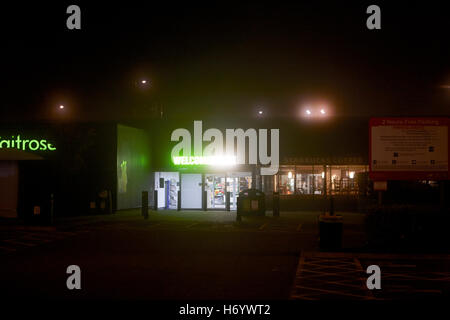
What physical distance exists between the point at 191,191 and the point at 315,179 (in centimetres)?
738

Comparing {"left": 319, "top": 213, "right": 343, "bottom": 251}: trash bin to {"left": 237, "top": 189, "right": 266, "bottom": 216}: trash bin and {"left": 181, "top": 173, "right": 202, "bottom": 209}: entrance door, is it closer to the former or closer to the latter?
{"left": 237, "top": 189, "right": 266, "bottom": 216}: trash bin

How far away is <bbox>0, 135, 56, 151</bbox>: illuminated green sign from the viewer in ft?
96.6

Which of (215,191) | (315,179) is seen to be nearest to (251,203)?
(215,191)

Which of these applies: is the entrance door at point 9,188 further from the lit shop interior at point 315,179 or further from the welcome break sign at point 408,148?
the welcome break sign at point 408,148

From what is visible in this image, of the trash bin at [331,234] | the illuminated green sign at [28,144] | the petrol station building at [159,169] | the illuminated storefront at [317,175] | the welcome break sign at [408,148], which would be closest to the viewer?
the trash bin at [331,234]

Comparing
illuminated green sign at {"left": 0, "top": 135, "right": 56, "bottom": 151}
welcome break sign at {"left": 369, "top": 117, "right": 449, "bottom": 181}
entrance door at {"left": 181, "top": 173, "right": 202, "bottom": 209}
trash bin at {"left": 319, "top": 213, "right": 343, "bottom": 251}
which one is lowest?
trash bin at {"left": 319, "top": 213, "right": 343, "bottom": 251}

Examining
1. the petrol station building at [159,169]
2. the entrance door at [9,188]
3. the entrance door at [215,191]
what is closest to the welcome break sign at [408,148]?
the petrol station building at [159,169]

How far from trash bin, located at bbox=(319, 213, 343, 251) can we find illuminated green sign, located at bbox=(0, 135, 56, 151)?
63.4 feet

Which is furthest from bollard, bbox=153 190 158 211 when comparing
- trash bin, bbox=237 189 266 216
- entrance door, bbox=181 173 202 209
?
trash bin, bbox=237 189 266 216

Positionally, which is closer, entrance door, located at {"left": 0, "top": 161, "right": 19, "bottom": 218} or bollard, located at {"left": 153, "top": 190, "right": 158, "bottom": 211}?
entrance door, located at {"left": 0, "top": 161, "right": 19, "bottom": 218}

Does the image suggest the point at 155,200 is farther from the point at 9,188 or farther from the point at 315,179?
the point at 315,179

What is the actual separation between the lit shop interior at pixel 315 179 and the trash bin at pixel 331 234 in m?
15.8

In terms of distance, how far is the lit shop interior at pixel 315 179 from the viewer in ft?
99.4
